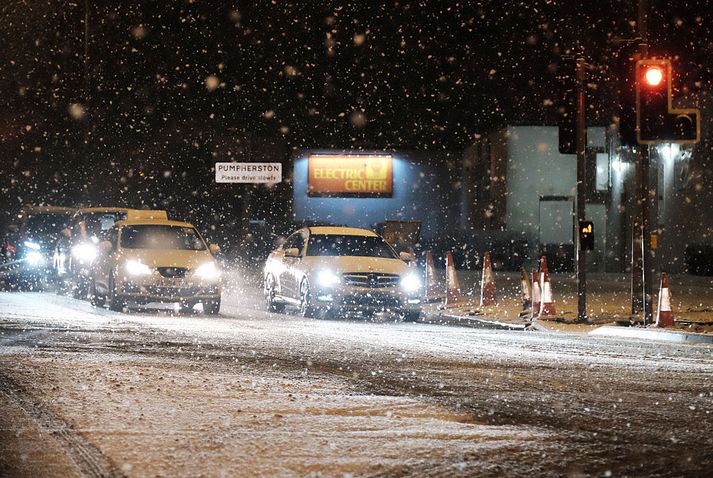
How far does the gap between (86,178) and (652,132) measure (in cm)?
2670

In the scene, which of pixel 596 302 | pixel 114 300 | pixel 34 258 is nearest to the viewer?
pixel 114 300

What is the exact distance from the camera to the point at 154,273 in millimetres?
20172

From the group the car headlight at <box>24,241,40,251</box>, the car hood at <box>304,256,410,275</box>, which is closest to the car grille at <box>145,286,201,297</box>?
the car hood at <box>304,256,410,275</box>

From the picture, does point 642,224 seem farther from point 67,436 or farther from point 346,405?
point 67,436

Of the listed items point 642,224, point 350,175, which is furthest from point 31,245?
point 350,175

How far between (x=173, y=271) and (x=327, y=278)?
2759mm

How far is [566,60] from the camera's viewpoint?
766 inches

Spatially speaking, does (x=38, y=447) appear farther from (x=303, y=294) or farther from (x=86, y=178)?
(x=86, y=178)

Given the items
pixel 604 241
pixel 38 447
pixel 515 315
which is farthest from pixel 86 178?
pixel 38 447

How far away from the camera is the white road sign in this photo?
32.6m

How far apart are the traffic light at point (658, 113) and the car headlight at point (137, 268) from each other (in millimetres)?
8703

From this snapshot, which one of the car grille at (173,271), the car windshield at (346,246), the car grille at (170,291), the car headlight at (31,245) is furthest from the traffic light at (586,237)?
the car headlight at (31,245)

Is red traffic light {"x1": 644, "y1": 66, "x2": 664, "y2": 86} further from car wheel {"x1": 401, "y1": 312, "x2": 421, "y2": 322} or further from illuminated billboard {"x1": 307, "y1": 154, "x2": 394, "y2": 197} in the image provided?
illuminated billboard {"x1": 307, "y1": 154, "x2": 394, "y2": 197}

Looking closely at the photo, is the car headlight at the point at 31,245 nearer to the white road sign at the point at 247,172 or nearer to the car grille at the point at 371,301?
the white road sign at the point at 247,172
